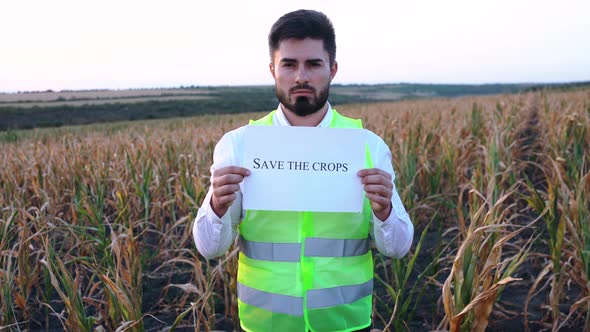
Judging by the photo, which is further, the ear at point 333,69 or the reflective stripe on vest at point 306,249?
the ear at point 333,69

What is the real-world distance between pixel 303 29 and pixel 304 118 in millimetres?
295

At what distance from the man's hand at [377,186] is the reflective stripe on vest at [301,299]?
0.35 metres

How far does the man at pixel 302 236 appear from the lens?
1694 mm

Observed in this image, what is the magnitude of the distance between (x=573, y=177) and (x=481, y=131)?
3330mm

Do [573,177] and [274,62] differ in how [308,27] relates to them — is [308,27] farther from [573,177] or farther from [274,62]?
[573,177]

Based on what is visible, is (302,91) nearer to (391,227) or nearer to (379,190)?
(379,190)

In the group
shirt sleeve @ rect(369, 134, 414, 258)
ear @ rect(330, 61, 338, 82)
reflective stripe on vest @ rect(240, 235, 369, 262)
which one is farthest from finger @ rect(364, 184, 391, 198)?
ear @ rect(330, 61, 338, 82)

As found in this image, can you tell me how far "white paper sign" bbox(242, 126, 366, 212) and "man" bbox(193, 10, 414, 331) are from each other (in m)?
0.09

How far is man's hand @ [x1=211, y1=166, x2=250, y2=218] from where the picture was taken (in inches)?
60.4

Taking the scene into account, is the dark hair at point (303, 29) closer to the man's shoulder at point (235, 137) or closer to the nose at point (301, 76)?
the nose at point (301, 76)

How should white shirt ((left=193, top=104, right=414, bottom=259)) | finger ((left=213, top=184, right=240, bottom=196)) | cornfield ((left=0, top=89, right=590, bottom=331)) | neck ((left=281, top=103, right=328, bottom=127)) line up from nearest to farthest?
finger ((left=213, top=184, right=240, bottom=196)), white shirt ((left=193, top=104, right=414, bottom=259)), neck ((left=281, top=103, right=328, bottom=127)), cornfield ((left=0, top=89, right=590, bottom=331))

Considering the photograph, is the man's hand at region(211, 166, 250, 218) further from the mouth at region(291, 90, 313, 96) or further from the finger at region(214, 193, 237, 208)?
the mouth at region(291, 90, 313, 96)

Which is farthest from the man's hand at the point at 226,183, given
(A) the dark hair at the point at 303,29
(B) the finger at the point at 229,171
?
(A) the dark hair at the point at 303,29

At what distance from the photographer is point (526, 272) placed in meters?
3.61
